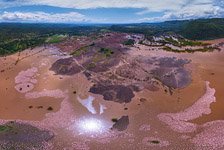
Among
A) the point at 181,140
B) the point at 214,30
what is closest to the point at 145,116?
the point at 181,140

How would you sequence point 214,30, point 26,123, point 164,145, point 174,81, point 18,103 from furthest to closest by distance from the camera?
point 214,30 < point 174,81 < point 18,103 < point 26,123 < point 164,145

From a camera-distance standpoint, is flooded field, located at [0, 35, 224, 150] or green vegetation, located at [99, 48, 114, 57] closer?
flooded field, located at [0, 35, 224, 150]

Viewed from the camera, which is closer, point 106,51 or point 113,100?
point 113,100

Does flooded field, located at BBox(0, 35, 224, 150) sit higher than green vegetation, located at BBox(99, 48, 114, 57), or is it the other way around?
green vegetation, located at BBox(99, 48, 114, 57)

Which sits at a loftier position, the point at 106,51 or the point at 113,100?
the point at 106,51

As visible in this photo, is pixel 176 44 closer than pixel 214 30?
Yes

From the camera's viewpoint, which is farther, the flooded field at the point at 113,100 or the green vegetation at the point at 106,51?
the green vegetation at the point at 106,51

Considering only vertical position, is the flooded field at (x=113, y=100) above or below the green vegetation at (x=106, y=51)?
below

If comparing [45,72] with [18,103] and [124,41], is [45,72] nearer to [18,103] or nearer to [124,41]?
[18,103]
